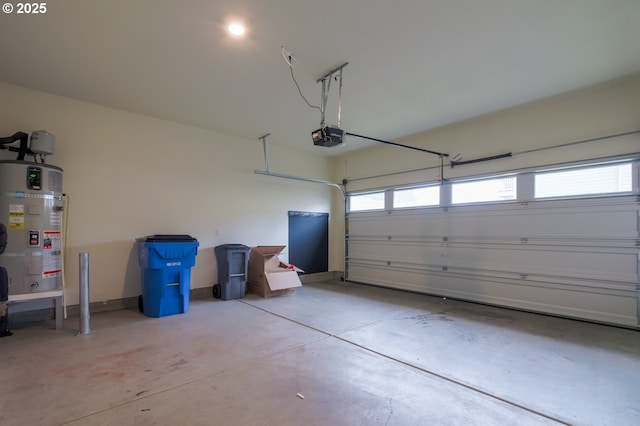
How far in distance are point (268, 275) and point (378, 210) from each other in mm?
2692

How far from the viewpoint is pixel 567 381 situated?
2350 millimetres

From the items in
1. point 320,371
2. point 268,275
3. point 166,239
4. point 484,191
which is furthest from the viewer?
point 268,275

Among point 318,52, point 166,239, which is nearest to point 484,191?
point 318,52

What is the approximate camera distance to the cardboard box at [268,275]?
5109mm

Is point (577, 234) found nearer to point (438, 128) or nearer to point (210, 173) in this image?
point (438, 128)

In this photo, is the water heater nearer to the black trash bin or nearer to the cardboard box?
the black trash bin

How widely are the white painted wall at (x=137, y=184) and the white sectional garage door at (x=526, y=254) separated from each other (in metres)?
2.74

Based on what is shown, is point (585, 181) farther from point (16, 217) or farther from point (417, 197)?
point (16, 217)

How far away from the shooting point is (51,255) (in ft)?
11.2

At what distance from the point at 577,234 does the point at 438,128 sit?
2633mm

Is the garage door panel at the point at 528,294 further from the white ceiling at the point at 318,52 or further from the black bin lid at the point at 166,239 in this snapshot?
the black bin lid at the point at 166,239

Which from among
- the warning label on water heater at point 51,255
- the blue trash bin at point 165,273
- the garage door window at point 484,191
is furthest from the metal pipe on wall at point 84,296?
the garage door window at point 484,191

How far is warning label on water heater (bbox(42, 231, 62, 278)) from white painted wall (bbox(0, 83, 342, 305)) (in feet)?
1.45

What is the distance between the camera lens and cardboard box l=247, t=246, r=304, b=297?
511 centimetres
